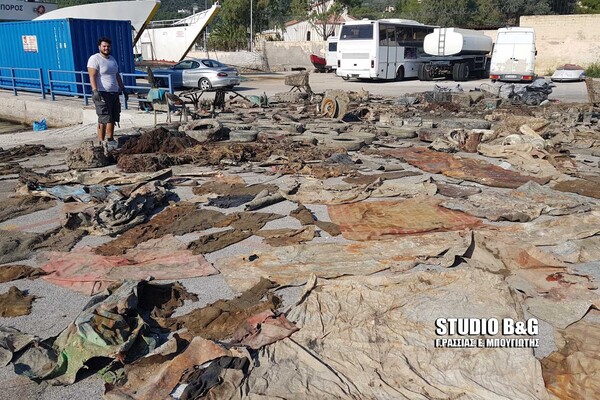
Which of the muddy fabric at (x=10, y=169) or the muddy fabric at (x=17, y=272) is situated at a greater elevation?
the muddy fabric at (x=10, y=169)

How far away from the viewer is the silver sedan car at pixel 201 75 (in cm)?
2225

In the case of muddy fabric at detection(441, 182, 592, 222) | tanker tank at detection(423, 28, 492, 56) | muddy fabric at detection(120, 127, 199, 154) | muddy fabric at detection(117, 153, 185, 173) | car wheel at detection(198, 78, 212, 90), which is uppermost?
tanker tank at detection(423, 28, 492, 56)

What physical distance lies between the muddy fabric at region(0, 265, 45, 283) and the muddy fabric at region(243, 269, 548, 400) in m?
2.66

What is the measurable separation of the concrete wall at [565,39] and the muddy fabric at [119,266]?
1375 inches

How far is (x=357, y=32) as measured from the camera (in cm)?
2595

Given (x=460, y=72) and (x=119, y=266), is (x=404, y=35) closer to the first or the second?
(x=460, y=72)

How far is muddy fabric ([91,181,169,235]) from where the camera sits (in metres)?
6.03

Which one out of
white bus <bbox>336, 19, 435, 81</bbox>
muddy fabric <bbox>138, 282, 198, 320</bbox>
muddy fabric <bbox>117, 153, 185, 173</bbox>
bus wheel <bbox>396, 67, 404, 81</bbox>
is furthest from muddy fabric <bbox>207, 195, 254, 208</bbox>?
bus wheel <bbox>396, 67, 404, 81</bbox>

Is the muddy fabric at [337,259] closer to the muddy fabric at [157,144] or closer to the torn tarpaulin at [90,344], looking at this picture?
the torn tarpaulin at [90,344]

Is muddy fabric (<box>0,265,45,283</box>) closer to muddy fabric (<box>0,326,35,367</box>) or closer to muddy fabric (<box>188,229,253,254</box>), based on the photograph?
muddy fabric (<box>0,326,35,367</box>)

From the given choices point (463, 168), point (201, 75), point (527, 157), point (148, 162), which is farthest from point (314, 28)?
point (148, 162)

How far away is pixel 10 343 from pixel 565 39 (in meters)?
37.1

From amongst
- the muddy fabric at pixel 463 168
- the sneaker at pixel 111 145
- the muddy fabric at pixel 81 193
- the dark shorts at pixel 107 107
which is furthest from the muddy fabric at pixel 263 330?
the dark shorts at pixel 107 107

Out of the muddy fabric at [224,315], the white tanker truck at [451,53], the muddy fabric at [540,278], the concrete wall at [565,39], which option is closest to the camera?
the muddy fabric at [224,315]
